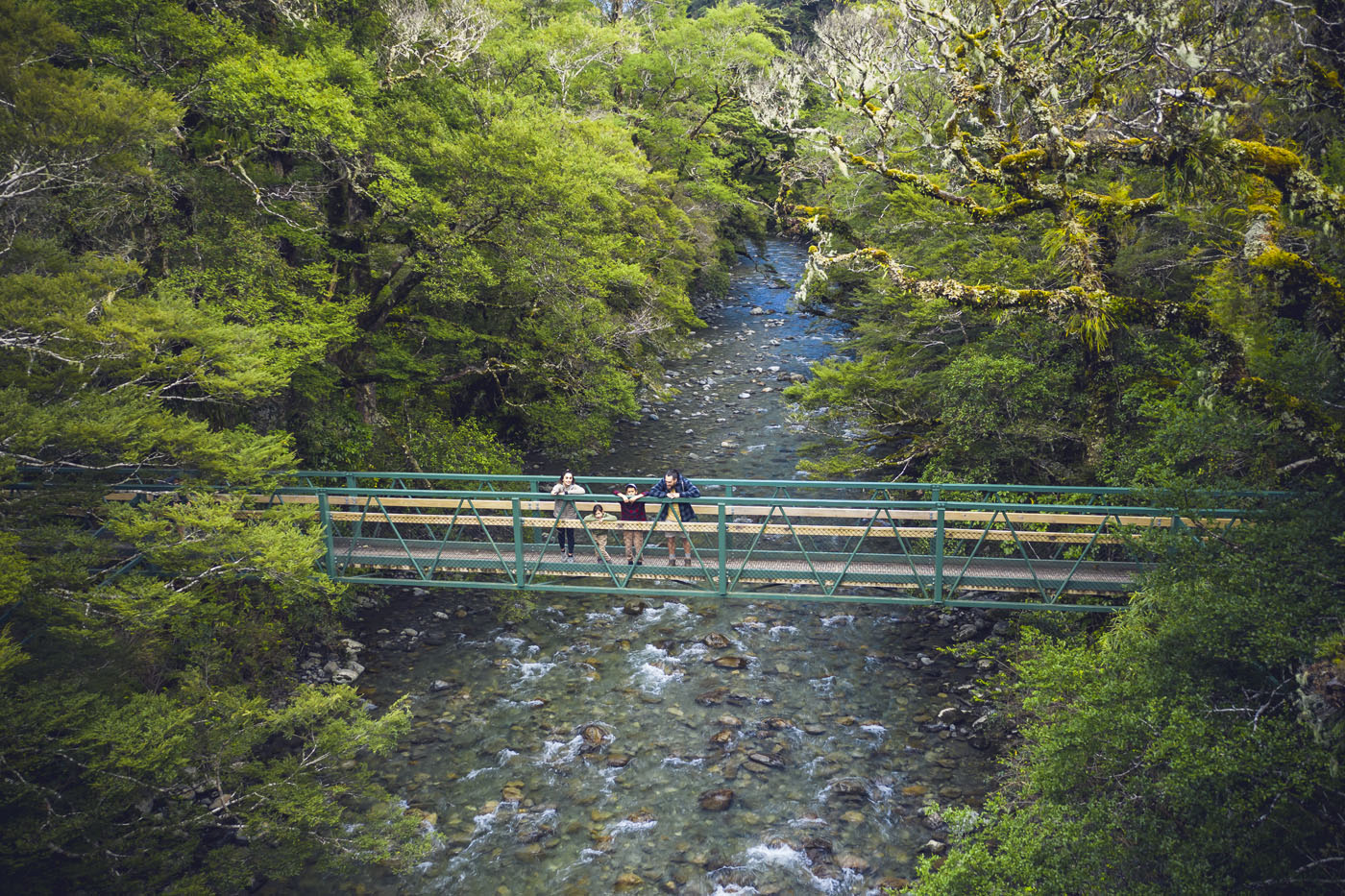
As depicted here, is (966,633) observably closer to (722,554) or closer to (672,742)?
(722,554)

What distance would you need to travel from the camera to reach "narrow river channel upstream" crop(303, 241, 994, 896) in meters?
10.2

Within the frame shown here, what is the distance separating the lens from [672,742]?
41.0ft

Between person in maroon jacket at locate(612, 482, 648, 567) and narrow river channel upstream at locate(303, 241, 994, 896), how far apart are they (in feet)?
9.17

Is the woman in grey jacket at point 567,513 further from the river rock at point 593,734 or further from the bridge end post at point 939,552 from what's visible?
the bridge end post at point 939,552

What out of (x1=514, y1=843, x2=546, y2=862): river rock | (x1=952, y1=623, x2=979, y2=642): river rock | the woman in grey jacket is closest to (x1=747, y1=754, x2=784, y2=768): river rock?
(x1=514, y1=843, x2=546, y2=862): river rock

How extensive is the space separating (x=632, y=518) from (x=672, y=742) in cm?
372

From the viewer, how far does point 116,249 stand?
42.0 feet

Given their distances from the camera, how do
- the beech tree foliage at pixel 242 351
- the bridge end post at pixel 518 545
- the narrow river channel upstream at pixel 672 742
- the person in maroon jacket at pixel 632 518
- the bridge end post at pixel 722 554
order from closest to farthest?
the beech tree foliage at pixel 242 351 < the narrow river channel upstream at pixel 672 742 < the bridge end post at pixel 722 554 < the bridge end post at pixel 518 545 < the person in maroon jacket at pixel 632 518

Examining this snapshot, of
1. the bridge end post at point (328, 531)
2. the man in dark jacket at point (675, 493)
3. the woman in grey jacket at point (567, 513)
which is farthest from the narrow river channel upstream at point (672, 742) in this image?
the man in dark jacket at point (675, 493)

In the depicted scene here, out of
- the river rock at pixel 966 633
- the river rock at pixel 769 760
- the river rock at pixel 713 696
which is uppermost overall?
the river rock at pixel 966 633

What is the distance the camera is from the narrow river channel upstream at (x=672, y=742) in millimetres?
10242

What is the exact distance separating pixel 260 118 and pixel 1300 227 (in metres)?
15.0

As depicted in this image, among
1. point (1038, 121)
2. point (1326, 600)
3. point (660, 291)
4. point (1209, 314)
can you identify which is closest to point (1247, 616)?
point (1326, 600)

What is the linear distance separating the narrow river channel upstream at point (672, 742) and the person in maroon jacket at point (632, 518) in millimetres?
2796
